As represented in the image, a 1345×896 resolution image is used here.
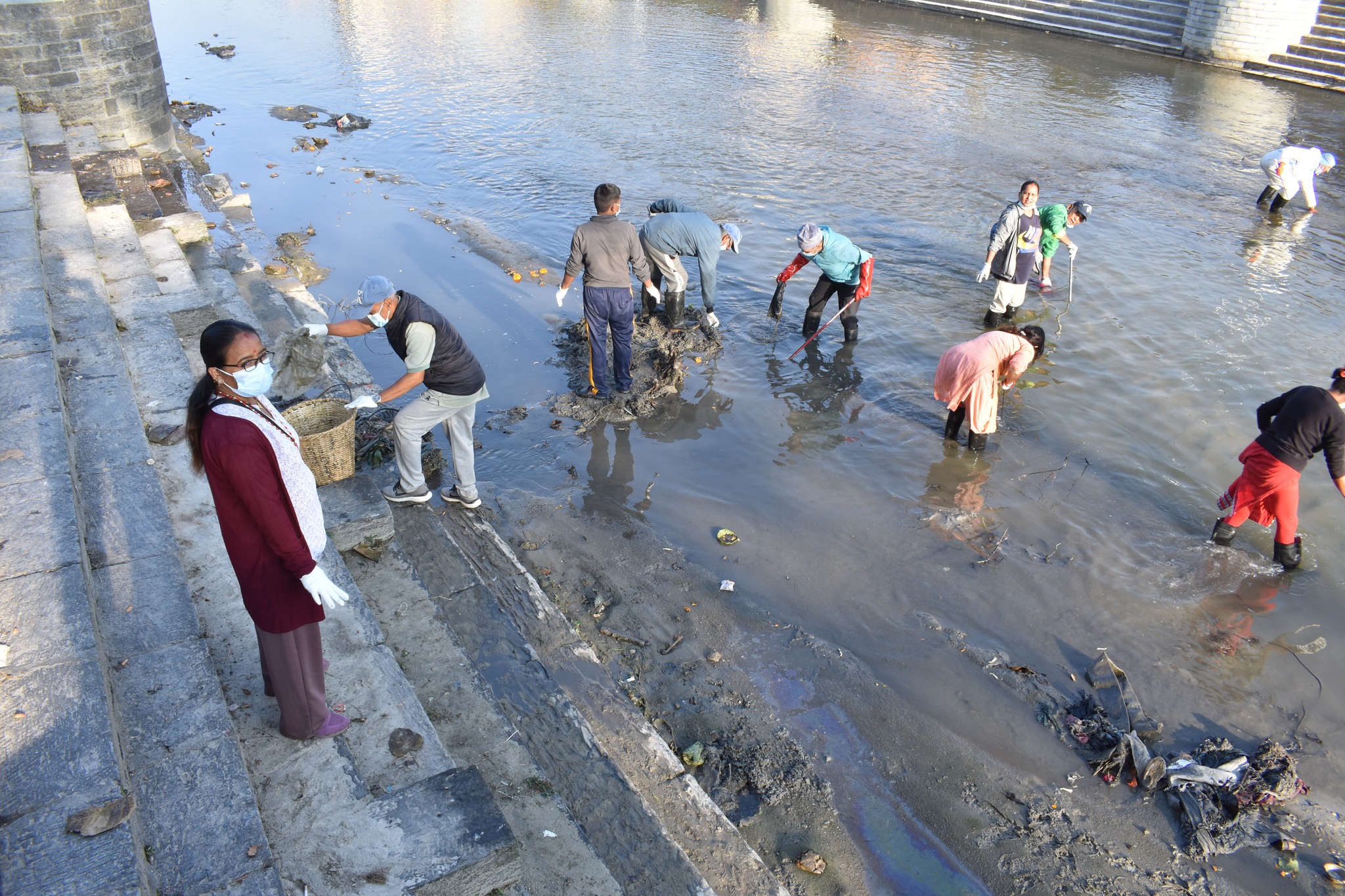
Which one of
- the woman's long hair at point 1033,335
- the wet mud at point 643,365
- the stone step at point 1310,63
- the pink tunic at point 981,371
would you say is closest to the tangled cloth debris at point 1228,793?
the pink tunic at point 981,371

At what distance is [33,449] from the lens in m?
4.12

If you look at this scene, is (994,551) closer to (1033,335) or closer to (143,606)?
(1033,335)

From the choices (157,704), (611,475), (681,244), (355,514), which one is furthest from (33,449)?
(681,244)

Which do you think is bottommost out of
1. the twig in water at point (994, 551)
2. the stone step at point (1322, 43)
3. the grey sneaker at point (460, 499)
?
the twig in water at point (994, 551)

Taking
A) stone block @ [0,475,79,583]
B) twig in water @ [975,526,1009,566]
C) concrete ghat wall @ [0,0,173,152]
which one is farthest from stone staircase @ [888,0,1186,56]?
stone block @ [0,475,79,583]

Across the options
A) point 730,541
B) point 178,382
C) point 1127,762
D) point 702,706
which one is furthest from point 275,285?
point 1127,762

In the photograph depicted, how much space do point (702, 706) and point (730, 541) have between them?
1581mm

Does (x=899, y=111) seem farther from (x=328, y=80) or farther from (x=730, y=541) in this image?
(x=730, y=541)

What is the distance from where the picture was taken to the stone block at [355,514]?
Result: 4.58 metres

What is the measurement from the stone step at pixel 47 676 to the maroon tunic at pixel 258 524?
2.20 ft

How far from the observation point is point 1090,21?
24531 millimetres

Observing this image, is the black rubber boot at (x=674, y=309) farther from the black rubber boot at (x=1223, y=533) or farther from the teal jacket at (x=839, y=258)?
the black rubber boot at (x=1223, y=533)

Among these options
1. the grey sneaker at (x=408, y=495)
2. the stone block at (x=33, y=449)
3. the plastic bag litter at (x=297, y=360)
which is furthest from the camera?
the grey sneaker at (x=408, y=495)

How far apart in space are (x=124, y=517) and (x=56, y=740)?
1.52 metres
